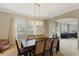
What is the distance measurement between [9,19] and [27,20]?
0.45 m

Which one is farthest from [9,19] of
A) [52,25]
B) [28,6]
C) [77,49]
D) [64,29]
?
[77,49]

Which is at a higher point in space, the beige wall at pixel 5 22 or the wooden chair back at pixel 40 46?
the beige wall at pixel 5 22

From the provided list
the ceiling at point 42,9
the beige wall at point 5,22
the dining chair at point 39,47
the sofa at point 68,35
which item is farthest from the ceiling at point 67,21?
the beige wall at point 5,22

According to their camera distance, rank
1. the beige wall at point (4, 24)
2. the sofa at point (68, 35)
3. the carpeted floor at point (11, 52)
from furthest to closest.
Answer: the sofa at point (68, 35) < the beige wall at point (4, 24) < the carpeted floor at point (11, 52)

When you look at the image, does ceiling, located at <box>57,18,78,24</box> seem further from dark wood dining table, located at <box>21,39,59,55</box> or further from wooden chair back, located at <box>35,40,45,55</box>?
dark wood dining table, located at <box>21,39,59,55</box>

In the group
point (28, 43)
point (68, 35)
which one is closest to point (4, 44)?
point (28, 43)

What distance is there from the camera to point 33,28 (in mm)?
2789

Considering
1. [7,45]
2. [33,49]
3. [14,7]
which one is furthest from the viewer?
[33,49]

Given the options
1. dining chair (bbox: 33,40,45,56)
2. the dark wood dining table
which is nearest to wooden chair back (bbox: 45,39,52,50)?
dining chair (bbox: 33,40,45,56)

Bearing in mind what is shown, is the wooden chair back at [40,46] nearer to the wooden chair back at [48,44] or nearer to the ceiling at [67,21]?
the wooden chair back at [48,44]

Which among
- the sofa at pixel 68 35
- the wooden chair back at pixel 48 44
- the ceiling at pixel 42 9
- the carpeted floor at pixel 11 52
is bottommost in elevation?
the carpeted floor at pixel 11 52

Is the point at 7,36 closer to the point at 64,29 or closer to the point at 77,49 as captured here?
the point at 64,29

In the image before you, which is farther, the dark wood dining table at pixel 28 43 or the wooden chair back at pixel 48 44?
the wooden chair back at pixel 48 44

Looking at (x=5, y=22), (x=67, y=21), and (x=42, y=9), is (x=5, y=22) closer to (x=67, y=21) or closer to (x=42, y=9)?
(x=42, y=9)
